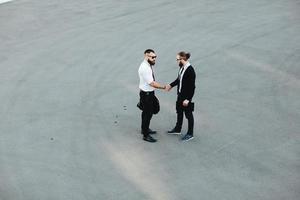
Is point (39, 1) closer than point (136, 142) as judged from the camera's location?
No

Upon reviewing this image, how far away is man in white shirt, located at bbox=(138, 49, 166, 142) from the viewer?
Result: 9.34 metres

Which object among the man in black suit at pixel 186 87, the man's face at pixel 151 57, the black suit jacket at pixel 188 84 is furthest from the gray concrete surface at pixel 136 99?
the man's face at pixel 151 57

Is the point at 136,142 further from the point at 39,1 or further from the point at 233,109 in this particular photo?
the point at 39,1

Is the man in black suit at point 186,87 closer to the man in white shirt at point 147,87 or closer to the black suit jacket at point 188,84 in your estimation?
the black suit jacket at point 188,84

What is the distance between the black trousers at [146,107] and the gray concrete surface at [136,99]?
0.33 m

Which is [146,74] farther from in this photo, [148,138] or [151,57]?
[148,138]

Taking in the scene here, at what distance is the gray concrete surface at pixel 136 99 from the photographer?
8.81m

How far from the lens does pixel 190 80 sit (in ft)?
30.8

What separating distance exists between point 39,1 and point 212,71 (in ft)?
26.7

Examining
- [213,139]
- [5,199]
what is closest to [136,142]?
[213,139]

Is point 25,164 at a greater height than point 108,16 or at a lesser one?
lesser

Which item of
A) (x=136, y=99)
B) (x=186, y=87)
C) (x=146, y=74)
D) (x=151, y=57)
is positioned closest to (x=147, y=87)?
(x=146, y=74)

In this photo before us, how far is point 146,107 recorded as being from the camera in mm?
9703

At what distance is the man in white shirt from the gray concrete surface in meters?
0.35
